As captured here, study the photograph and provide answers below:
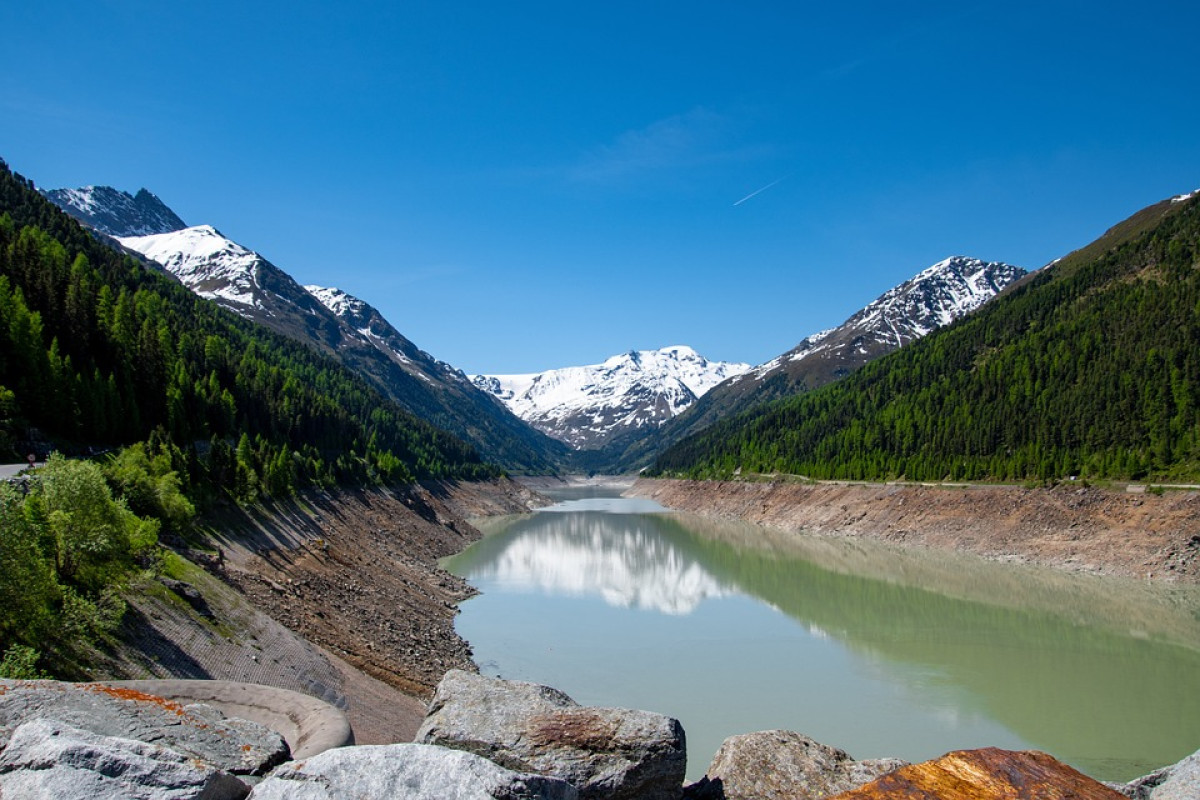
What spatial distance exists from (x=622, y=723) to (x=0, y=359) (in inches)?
2138

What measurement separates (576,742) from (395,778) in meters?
2.38

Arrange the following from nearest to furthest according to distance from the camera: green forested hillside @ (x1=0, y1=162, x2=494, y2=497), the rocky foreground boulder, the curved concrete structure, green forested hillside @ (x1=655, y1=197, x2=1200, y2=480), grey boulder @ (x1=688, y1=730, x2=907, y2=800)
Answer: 1. the rocky foreground boulder
2. grey boulder @ (x1=688, y1=730, x2=907, y2=800)
3. the curved concrete structure
4. green forested hillside @ (x1=0, y1=162, x2=494, y2=497)
5. green forested hillside @ (x1=655, y1=197, x2=1200, y2=480)

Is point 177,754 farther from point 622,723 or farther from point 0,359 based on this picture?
point 0,359

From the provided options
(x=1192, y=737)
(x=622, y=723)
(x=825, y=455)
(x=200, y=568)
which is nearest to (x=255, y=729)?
(x=622, y=723)

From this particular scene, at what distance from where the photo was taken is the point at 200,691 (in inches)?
→ 396

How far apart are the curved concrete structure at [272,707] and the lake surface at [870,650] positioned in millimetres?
14430

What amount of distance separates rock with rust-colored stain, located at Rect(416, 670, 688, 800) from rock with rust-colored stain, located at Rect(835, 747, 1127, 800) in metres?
1.90

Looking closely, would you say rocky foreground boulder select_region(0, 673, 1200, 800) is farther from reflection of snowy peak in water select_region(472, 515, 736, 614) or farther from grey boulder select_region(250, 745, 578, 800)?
reflection of snowy peak in water select_region(472, 515, 736, 614)

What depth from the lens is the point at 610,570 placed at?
67875 mm

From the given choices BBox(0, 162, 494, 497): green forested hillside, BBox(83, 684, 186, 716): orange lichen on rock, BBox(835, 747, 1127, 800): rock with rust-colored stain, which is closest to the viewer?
BBox(835, 747, 1127, 800): rock with rust-colored stain

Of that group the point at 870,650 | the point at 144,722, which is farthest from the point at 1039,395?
the point at 144,722

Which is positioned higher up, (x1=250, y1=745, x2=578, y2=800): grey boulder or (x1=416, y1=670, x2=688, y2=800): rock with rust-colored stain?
(x1=250, y1=745, x2=578, y2=800): grey boulder

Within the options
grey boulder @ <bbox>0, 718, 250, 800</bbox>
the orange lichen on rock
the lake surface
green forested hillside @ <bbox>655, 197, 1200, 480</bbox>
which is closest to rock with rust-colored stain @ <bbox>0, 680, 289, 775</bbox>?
the orange lichen on rock

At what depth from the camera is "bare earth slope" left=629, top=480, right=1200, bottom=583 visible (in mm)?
53250
